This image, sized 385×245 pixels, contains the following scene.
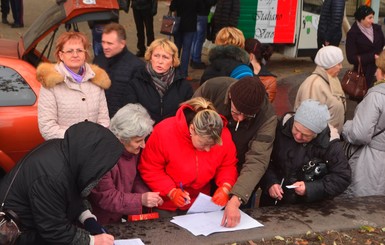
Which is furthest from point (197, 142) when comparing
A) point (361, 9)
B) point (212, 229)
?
point (361, 9)

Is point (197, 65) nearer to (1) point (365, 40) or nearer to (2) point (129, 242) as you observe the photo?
(1) point (365, 40)

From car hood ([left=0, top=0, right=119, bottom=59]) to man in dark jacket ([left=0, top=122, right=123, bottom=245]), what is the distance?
3015mm

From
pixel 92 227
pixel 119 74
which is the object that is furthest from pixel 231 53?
pixel 92 227

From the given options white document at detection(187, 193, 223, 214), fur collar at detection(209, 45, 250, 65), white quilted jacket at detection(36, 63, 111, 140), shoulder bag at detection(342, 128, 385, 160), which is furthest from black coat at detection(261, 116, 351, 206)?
white quilted jacket at detection(36, 63, 111, 140)

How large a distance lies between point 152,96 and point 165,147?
3.13 ft

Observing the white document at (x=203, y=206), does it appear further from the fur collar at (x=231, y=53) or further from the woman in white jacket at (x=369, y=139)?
the fur collar at (x=231, y=53)

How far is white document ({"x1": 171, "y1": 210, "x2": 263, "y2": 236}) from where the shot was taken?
4125 millimetres

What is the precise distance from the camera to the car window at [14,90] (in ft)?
18.5

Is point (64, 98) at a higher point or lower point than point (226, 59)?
lower

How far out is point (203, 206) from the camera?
4.34 m

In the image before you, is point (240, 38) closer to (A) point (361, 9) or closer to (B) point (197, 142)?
(B) point (197, 142)

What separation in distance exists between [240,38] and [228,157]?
1.81 metres

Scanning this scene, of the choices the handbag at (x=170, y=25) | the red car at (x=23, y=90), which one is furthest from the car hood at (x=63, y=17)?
the handbag at (x=170, y=25)

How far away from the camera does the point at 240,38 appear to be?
5809 millimetres
